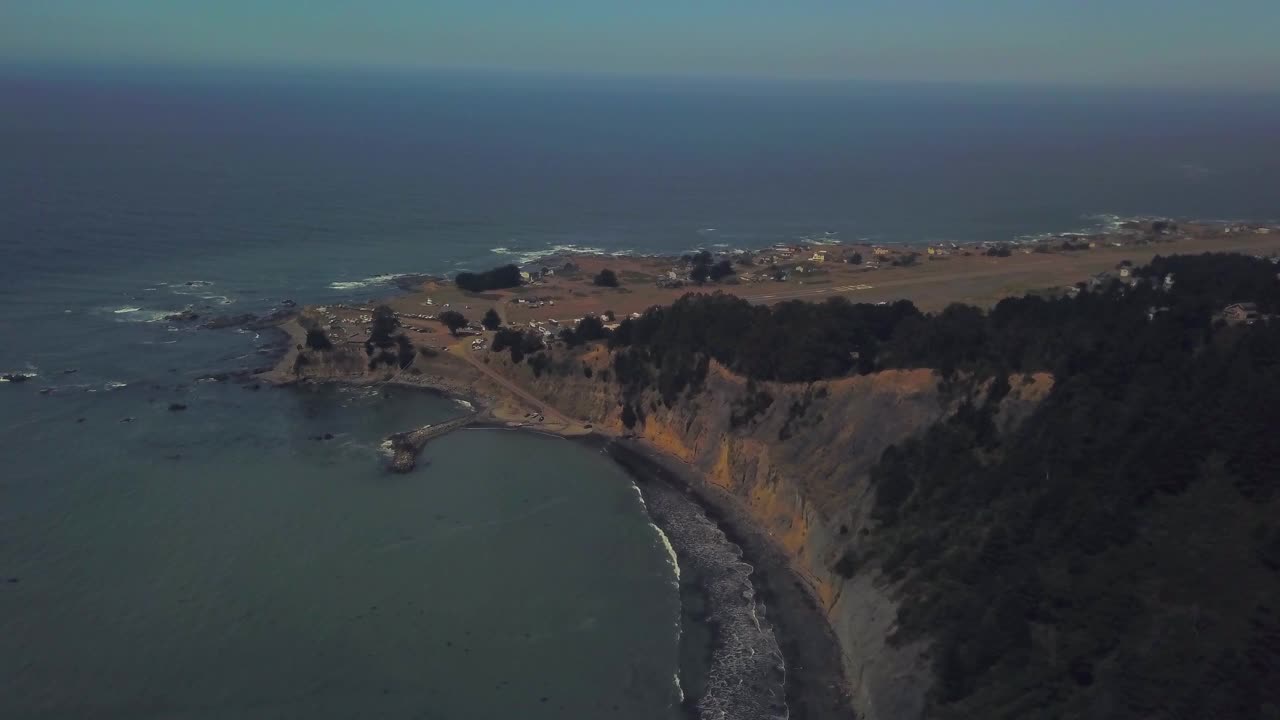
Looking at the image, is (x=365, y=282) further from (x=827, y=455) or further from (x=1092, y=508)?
(x=1092, y=508)

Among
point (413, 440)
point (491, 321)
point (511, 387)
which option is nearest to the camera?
point (413, 440)

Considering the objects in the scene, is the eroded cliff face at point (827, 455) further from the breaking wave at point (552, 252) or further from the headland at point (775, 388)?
the breaking wave at point (552, 252)

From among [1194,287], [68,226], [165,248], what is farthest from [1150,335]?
[68,226]

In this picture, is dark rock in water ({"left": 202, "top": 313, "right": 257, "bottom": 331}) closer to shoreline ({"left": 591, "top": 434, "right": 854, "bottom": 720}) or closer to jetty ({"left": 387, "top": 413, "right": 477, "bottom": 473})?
jetty ({"left": 387, "top": 413, "right": 477, "bottom": 473})

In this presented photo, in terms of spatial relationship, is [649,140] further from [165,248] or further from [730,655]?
A: [730,655]

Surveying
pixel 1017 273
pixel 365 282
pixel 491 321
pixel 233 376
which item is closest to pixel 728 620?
pixel 491 321

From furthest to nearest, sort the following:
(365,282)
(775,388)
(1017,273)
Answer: (365,282), (1017,273), (775,388)

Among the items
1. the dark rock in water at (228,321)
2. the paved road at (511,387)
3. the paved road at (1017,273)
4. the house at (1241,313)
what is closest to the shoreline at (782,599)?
the paved road at (511,387)
